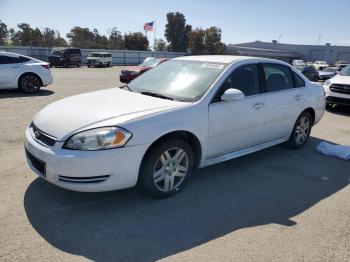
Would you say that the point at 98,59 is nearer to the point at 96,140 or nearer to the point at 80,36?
the point at 96,140

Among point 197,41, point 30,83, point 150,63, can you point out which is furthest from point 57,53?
point 197,41

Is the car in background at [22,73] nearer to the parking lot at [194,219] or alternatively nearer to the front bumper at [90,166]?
the parking lot at [194,219]

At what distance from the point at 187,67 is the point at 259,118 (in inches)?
49.8

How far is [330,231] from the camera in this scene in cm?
353

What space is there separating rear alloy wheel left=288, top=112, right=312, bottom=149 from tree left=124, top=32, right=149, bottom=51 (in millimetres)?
57449

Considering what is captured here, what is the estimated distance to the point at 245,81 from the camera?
4.90 metres

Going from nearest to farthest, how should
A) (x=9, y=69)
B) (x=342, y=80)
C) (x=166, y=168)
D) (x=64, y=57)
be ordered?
(x=166, y=168) < (x=342, y=80) < (x=9, y=69) < (x=64, y=57)

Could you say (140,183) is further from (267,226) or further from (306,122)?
(306,122)

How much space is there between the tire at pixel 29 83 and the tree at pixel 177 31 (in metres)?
64.1

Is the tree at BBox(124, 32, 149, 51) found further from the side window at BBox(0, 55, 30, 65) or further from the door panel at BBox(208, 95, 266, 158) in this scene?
the door panel at BBox(208, 95, 266, 158)

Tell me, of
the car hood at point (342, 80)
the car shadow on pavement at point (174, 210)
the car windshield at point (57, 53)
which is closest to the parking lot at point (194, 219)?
the car shadow on pavement at point (174, 210)

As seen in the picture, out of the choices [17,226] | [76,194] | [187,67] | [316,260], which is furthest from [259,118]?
[17,226]

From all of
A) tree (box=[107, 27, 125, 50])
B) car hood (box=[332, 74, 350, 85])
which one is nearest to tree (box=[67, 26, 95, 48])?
tree (box=[107, 27, 125, 50])

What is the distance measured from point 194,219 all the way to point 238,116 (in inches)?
64.3
